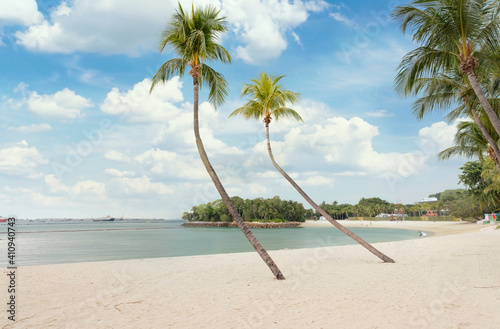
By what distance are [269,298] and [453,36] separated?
847 cm

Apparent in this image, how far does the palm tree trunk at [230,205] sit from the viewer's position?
8.56 meters

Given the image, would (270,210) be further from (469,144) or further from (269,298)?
(269,298)

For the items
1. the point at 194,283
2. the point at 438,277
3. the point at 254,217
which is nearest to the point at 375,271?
the point at 438,277

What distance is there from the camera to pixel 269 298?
649cm

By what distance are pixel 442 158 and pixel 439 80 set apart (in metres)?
7.46

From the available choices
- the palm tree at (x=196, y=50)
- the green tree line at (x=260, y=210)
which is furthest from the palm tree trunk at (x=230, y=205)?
the green tree line at (x=260, y=210)

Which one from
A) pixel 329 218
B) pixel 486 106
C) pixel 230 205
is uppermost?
pixel 486 106

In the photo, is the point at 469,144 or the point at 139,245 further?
the point at 139,245

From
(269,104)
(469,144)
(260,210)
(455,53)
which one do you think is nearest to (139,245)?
(269,104)

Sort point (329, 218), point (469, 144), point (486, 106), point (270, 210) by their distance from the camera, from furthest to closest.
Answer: point (270, 210) → point (469, 144) → point (329, 218) → point (486, 106)

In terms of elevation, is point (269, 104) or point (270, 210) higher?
point (269, 104)

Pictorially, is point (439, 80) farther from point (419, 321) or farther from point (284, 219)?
point (284, 219)

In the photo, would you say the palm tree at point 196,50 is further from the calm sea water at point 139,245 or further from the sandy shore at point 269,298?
the calm sea water at point 139,245

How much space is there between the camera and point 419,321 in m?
4.82
